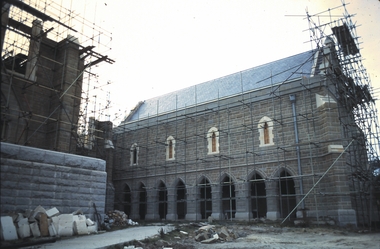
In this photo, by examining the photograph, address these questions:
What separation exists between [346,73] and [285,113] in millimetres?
4006

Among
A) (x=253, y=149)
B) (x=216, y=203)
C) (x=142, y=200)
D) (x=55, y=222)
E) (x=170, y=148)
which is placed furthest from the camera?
(x=142, y=200)

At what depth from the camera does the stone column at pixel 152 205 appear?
25.3 metres

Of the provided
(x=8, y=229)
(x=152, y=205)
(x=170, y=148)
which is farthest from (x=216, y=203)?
(x=8, y=229)

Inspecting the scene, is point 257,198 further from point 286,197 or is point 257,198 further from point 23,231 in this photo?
point 23,231

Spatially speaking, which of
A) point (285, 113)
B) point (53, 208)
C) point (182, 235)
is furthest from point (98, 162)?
point (285, 113)

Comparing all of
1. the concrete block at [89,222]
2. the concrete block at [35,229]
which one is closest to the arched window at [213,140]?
the concrete block at [89,222]

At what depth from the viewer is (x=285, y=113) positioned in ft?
65.4

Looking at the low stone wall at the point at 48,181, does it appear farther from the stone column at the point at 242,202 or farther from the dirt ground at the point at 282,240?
the stone column at the point at 242,202

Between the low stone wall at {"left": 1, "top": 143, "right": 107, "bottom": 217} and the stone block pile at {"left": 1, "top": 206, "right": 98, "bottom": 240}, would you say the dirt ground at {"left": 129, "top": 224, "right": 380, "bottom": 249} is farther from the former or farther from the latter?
the low stone wall at {"left": 1, "top": 143, "right": 107, "bottom": 217}

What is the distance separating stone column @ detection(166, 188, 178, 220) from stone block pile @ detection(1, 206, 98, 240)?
11455 millimetres

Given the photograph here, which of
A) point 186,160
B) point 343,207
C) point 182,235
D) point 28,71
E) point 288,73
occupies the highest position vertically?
point 288,73

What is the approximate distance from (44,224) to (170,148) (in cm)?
1505

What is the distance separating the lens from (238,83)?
2509 cm

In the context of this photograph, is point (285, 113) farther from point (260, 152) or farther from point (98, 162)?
point (98, 162)
